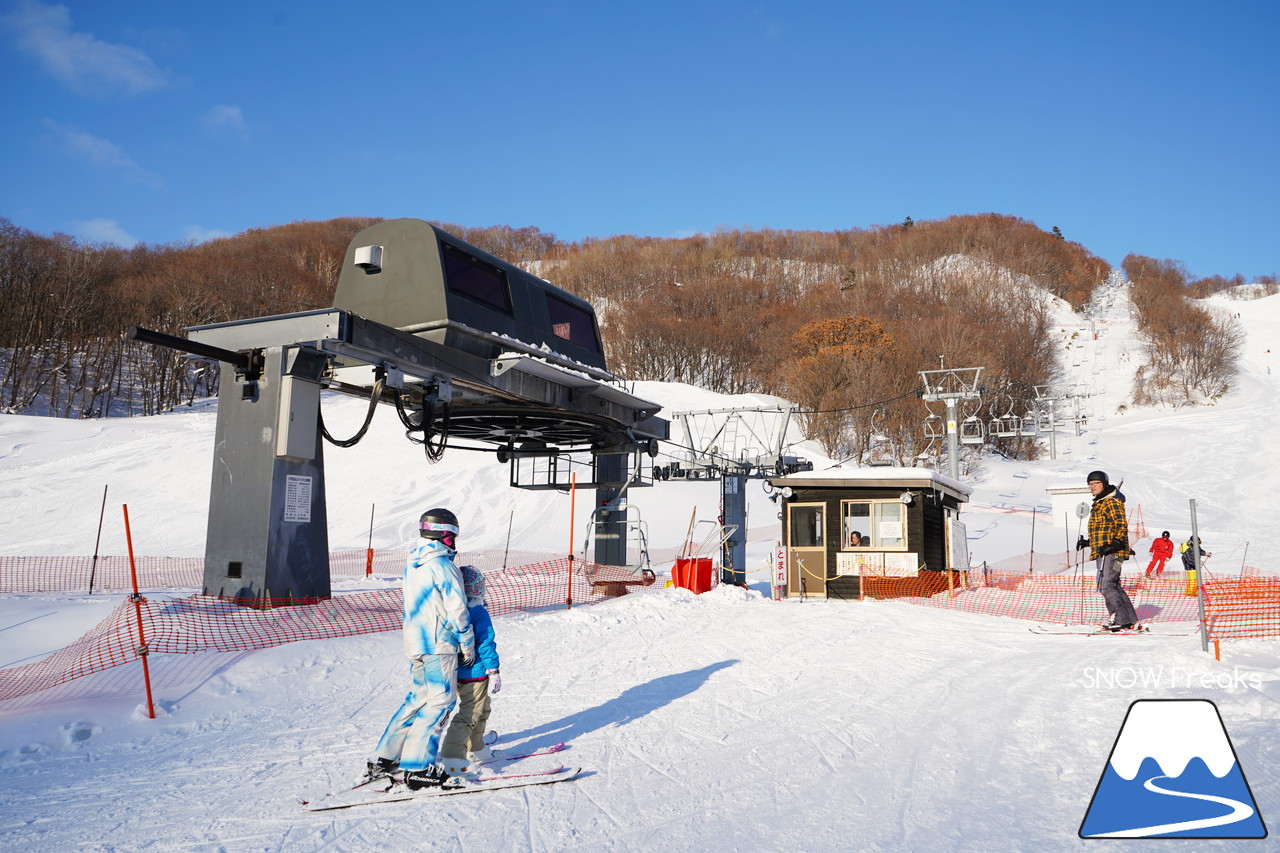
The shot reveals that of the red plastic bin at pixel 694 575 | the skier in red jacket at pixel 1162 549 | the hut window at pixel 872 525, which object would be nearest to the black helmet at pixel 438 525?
the red plastic bin at pixel 694 575

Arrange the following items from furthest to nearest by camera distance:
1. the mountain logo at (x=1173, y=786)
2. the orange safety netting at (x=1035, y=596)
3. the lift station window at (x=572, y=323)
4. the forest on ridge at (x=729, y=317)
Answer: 1. the forest on ridge at (x=729, y=317)
2. the lift station window at (x=572, y=323)
3. the orange safety netting at (x=1035, y=596)
4. the mountain logo at (x=1173, y=786)

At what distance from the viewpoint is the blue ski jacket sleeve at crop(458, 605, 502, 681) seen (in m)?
5.06

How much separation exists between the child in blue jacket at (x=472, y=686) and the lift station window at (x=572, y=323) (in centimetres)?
990

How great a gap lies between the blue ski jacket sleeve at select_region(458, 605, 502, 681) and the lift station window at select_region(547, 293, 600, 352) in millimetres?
9885

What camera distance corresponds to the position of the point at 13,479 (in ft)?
99.1

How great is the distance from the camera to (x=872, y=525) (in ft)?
56.7

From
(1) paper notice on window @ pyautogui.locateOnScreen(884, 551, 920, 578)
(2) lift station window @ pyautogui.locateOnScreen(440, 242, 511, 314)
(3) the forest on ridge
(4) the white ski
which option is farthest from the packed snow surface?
(3) the forest on ridge

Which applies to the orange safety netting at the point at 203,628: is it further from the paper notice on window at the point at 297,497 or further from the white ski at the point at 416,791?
the white ski at the point at 416,791

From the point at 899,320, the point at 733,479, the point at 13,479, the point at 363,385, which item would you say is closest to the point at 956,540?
the point at 733,479

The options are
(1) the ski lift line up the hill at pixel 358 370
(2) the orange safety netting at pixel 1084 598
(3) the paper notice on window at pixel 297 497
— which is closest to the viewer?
(2) the orange safety netting at pixel 1084 598

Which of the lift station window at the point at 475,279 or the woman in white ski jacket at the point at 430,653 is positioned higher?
the lift station window at the point at 475,279

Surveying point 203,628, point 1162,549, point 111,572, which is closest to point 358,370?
point 203,628

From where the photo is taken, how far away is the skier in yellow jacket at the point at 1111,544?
9672 millimetres

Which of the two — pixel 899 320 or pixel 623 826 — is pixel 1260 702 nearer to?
pixel 623 826
